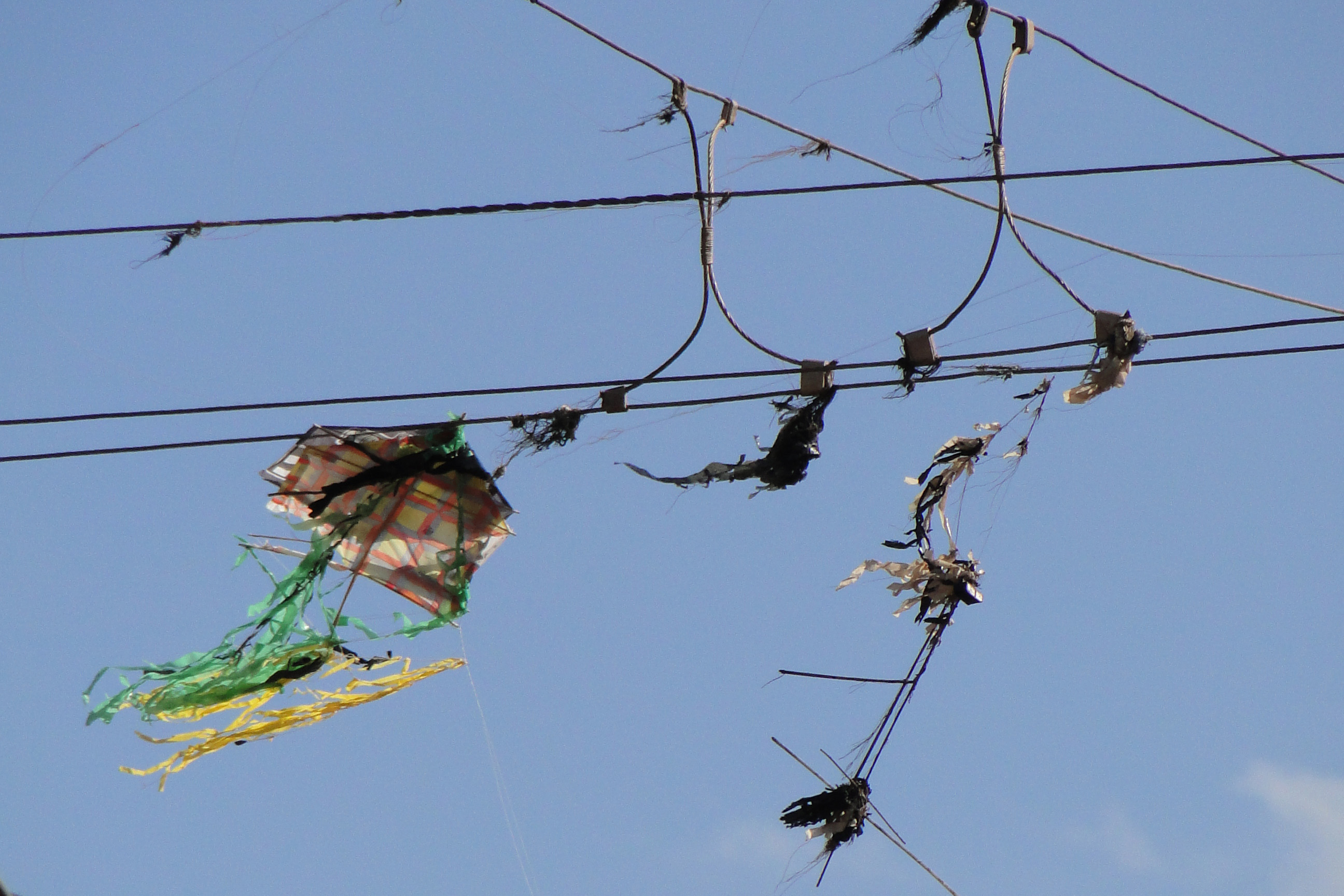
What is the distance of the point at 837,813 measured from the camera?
6.49 m

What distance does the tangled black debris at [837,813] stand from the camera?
6.47 metres

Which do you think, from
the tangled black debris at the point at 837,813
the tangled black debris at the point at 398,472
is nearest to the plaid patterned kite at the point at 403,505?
the tangled black debris at the point at 398,472

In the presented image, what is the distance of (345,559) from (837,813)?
253cm

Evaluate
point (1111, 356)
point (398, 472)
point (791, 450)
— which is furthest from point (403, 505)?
point (1111, 356)

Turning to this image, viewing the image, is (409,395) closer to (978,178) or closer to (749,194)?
(749,194)

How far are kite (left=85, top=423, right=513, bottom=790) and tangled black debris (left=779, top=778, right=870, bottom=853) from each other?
5.73 feet

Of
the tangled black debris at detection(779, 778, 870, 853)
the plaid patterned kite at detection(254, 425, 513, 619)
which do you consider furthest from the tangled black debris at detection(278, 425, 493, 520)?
the tangled black debris at detection(779, 778, 870, 853)

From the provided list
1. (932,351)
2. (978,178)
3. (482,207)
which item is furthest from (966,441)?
(482,207)

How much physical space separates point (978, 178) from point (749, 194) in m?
0.92

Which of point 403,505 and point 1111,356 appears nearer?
point 1111,356

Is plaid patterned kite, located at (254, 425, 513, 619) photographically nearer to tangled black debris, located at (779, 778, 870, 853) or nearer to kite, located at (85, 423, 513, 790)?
kite, located at (85, 423, 513, 790)

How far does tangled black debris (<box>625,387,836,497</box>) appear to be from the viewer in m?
6.18

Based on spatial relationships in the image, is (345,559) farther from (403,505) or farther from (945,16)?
(945,16)

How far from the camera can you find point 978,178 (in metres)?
6.14
